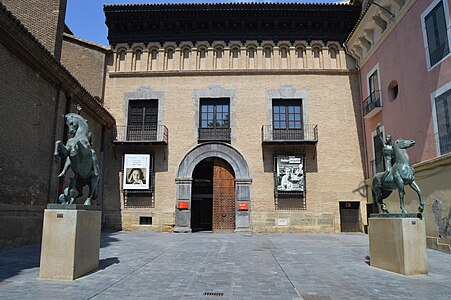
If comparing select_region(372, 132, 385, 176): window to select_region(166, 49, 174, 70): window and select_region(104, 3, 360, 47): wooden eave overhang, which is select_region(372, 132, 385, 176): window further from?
select_region(166, 49, 174, 70): window

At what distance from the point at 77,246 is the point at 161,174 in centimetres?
1112

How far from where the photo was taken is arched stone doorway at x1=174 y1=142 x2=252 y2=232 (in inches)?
659

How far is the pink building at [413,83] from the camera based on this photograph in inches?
430

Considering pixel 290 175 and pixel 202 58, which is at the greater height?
pixel 202 58

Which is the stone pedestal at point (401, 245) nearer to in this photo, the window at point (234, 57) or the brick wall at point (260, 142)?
the brick wall at point (260, 142)

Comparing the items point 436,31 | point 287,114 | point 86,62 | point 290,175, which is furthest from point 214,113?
point 436,31

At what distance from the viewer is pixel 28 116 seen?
11000 millimetres

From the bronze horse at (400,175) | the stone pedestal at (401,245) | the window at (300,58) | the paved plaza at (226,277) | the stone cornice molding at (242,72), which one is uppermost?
the window at (300,58)

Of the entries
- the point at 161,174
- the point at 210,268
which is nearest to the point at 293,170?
the point at 161,174

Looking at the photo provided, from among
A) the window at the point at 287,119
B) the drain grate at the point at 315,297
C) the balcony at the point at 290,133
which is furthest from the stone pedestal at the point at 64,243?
the window at the point at 287,119

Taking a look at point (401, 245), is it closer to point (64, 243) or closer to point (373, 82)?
point (64, 243)

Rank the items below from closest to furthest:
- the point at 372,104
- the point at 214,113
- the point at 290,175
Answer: the point at 372,104, the point at 290,175, the point at 214,113

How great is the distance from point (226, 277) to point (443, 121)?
358 inches

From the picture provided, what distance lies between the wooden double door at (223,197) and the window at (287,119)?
3.15 meters
